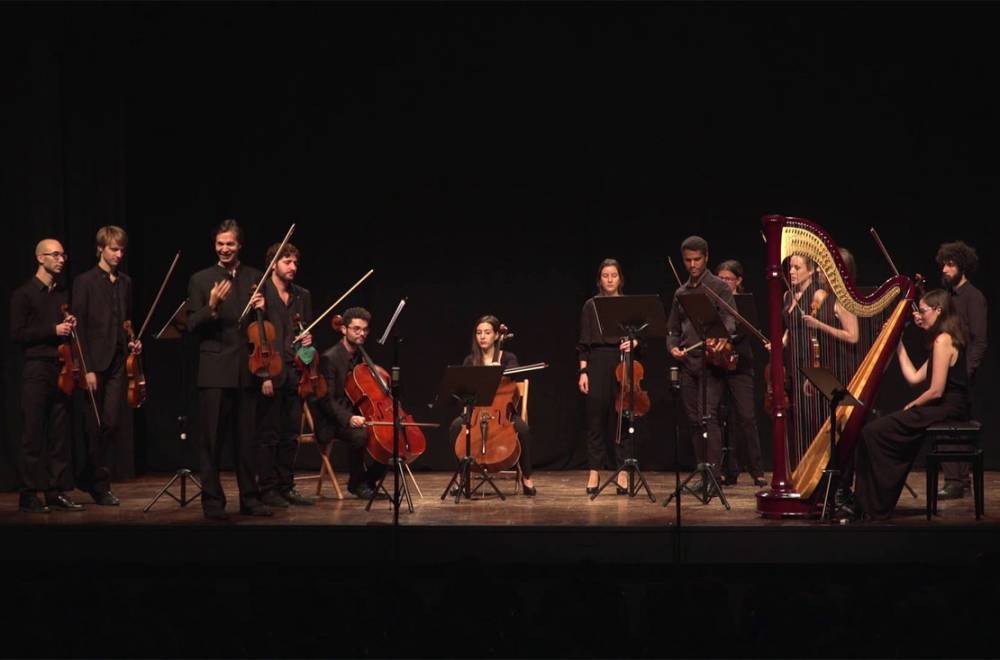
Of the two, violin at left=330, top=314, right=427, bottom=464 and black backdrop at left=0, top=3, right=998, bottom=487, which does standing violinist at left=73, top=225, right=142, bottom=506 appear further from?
black backdrop at left=0, top=3, right=998, bottom=487

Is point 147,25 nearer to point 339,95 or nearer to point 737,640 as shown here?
point 339,95

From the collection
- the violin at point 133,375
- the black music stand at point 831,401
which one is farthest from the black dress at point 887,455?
the violin at point 133,375

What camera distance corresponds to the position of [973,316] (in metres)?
7.63

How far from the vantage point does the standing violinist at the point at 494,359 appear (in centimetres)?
801

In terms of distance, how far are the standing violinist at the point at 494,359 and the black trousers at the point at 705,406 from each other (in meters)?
1.14

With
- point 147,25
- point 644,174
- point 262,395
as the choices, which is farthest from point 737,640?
point 147,25

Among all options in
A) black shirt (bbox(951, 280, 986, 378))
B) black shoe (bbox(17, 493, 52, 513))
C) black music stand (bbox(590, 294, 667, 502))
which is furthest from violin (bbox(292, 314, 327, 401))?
black shirt (bbox(951, 280, 986, 378))

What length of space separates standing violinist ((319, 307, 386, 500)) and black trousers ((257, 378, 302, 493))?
0.19 metres

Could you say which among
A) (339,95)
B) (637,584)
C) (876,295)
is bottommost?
(637,584)

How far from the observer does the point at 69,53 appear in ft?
30.5

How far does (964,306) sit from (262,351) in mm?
4414

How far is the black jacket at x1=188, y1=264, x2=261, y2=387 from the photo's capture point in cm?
670

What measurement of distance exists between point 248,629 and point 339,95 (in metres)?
6.51

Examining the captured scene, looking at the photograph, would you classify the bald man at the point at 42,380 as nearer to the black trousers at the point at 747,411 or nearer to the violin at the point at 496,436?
the violin at the point at 496,436
